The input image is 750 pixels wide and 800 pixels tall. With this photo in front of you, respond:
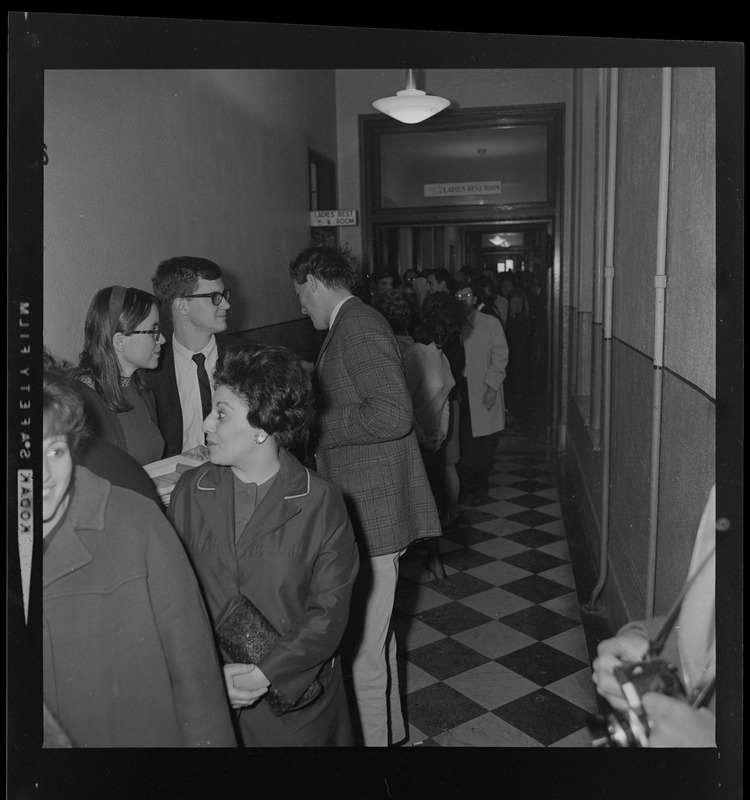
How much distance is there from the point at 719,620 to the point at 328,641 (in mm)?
789

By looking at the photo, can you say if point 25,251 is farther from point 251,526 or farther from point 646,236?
point 646,236

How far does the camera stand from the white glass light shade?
6.08 ft

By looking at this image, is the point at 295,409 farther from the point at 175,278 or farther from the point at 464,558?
the point at 464,558

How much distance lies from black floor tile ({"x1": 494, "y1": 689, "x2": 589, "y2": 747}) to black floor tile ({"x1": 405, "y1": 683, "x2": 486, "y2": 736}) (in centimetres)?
9

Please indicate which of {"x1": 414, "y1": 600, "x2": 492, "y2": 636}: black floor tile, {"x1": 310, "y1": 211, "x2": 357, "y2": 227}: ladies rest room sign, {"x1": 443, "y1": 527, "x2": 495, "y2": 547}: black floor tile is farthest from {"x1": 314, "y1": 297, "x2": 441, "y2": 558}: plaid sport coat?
{"x1": 443, "y1": 527, "x2": 495, "y2": 547}: black floor tile

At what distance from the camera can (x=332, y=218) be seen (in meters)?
2.08

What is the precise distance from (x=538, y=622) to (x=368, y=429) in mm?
1304

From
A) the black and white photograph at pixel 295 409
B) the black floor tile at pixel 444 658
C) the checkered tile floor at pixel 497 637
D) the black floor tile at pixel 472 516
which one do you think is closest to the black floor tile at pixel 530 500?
the checkered tile floor at pixel 497 637

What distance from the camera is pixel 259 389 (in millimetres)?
1365

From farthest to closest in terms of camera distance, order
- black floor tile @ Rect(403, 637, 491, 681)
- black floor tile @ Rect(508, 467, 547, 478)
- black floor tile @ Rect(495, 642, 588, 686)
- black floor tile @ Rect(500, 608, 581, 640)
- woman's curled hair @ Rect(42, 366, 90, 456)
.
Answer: black floor tile @ Rect(508, 467, 547, 478)
black floor tile @ Rect(500, 608, 581, 640)
black floor tile @ Rect(403, 637, 491, 681)
black floor tile @ Rect(495, 642, 588, 686)
woman's curled hair @ Rect(42, 366, 90, 456)

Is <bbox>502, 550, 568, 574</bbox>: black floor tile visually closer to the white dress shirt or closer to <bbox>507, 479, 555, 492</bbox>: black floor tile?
<bbox>507, 479, 555, 492</bbox>: black floor tile

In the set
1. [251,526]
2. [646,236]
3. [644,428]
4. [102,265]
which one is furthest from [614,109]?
[251,526]

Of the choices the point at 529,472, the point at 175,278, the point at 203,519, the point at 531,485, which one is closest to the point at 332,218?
the point at 175,278

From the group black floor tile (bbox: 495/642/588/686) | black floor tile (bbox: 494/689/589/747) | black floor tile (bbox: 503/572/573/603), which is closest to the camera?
black floor tile (bbox: 494/689/589/747)
